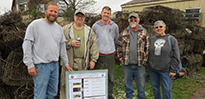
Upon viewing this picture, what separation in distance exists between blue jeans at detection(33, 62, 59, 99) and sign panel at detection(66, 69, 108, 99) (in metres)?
0.27

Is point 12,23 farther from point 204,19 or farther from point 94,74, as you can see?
point 204,19

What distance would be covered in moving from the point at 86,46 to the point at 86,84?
784mm

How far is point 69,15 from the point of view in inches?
667

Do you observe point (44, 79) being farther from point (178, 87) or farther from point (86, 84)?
point (178, 87)

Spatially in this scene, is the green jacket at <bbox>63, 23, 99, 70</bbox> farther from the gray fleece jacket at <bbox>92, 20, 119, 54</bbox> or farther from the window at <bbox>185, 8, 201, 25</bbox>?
the window at <bbox>185, 8, 201, 25</bbox>

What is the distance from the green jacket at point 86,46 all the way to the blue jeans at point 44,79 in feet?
1.51

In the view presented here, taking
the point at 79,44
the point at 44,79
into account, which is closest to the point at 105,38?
the point at 79,44

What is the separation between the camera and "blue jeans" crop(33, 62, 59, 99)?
9.01 ft

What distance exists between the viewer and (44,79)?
2.77 m

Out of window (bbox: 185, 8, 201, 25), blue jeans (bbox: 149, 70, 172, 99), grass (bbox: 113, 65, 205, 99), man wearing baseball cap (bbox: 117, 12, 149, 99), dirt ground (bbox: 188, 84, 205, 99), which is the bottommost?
dirt ground (bbox: 188, 84, 205, 99)

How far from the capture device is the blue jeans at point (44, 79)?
275cm

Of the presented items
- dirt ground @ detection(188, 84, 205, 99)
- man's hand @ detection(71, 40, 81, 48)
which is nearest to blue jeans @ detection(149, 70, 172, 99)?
man's hand @ detection(71, 40, 81, 48)

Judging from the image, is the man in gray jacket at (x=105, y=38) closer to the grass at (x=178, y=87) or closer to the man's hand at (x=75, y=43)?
the man's hand at (x=75, y=43)

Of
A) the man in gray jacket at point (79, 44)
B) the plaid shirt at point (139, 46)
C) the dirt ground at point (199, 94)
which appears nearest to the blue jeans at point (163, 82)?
the plaid shirt at point (139, 46)
